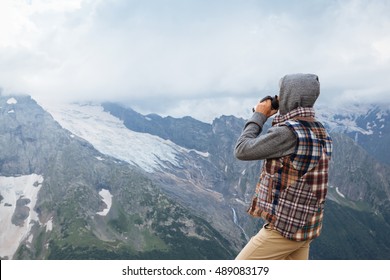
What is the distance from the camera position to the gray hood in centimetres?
705

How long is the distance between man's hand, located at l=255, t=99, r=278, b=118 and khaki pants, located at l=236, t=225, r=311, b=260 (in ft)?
6.19

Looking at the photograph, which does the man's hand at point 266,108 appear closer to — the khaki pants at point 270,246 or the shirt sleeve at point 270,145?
the shirt sleeve at point 270,145

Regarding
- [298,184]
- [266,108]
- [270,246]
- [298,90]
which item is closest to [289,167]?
[298,184]

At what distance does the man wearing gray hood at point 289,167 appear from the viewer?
678cm

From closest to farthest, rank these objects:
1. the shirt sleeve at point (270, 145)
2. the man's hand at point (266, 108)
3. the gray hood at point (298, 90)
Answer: the shirt sleeve at point (270, 145), the gray hood at point (298, 90), the man's hand at point (266, 108)

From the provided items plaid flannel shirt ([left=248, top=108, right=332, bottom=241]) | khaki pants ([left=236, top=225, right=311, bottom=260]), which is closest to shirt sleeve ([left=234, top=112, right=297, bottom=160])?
plaid flannel shirt ([left=248, top=108, right=332, bottom=241])

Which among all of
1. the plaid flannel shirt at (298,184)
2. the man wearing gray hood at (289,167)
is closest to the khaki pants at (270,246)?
the man wearing gray hood at (289,167)

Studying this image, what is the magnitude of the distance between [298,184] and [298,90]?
1.52 meters

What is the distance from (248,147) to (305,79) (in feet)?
4.83

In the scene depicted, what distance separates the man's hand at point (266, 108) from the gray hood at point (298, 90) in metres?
0.27

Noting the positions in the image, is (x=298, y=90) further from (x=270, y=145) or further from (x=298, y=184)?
(x=298, y=184)

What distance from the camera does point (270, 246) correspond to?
7.20 meters
